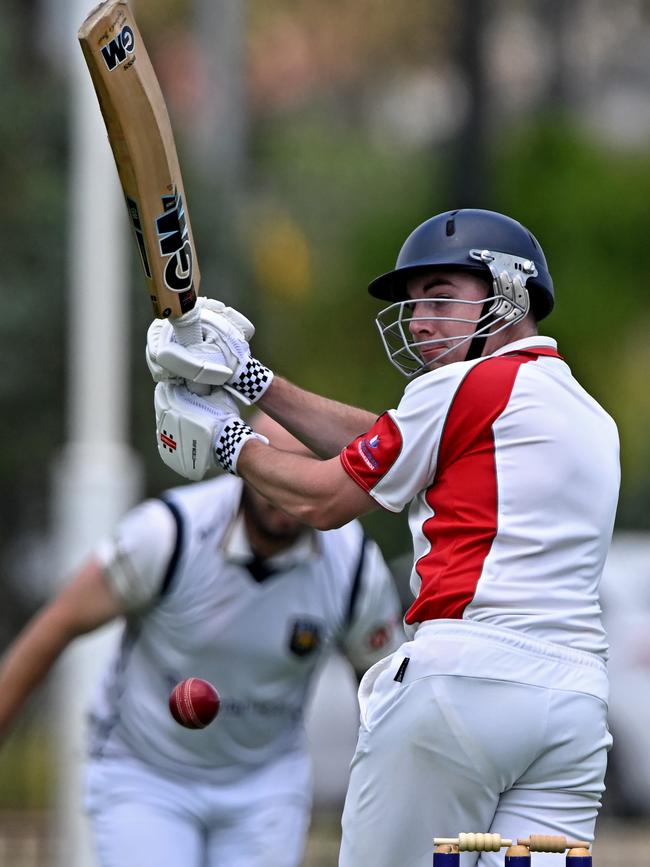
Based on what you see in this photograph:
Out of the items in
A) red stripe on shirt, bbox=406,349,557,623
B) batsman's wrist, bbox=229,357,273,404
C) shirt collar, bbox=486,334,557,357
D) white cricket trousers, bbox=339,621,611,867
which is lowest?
white cricket trousers, bbox=339,621,611,867

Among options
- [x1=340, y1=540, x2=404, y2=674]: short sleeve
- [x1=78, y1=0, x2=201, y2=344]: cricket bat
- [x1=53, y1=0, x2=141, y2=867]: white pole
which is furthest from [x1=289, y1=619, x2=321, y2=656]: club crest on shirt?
[x1=53, y1=0, x2=141, y2=867]: white pole

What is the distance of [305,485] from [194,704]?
0.71 m

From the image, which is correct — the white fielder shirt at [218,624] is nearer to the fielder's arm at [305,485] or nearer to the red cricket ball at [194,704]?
the red cricket ball at [194,704]

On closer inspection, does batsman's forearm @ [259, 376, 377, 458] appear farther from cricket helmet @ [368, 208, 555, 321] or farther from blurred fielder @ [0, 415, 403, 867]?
blurred fielder @ [0, 415, 403, 867]

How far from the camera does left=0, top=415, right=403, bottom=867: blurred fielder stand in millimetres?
5711

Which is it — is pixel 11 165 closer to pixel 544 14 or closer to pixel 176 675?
pixel 176 675

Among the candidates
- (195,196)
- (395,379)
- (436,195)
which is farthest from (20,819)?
(436,195)

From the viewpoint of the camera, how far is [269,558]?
577 centimetres

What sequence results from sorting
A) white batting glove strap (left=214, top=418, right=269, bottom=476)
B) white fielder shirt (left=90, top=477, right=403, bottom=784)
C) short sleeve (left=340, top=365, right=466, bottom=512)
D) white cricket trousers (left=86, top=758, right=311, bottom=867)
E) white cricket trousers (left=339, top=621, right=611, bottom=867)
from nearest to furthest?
white cricket trousers (left=339, top=621, right=611, bottom=867) → short sleeve (left=340, top=365, right=466, bottom=512) → white batting glove strap (left=214, top=418, right=269, bottom=476) → white cricket trousers (left=86, top=758, right=311, bottom=867) → white fielder shirt (left=90, top=477, right=403, bottom=784)

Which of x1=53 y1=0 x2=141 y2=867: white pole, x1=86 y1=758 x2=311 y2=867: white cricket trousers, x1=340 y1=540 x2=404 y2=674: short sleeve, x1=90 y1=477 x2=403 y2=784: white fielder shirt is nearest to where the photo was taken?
x1=86 y1=758 x2=311 y2=867: white cricket trousers

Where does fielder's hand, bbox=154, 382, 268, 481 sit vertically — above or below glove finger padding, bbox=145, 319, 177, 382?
below

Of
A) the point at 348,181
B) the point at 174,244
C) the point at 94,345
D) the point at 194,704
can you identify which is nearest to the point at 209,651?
the point at 194,704

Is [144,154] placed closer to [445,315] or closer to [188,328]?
[188,328]

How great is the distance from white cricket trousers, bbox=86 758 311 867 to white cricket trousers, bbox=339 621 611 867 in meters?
1.67
